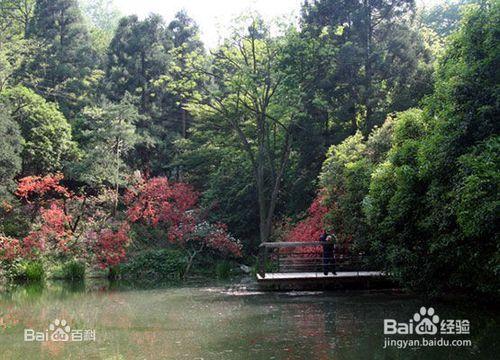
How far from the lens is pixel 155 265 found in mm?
20672

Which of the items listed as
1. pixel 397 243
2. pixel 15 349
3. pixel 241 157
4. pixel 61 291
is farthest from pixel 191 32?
pixel 15 349

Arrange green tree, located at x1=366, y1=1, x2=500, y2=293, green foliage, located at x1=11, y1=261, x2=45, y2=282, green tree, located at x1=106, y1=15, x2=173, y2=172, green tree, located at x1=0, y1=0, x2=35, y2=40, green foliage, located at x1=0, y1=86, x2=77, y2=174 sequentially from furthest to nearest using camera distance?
1. green tree, located at x1=0, y1=0, x2=35, y2=40
2. green tree, located at x1=106, y1=15, x2=173, y2=172
3. green foliage, located at x1=0, y1=86, x2=77, y2=174
4. green foliage, located at x1=11, y1=261, x2=45, y2=282
5. green tree, located at x1=366, y1=1, x2=500, y2=293

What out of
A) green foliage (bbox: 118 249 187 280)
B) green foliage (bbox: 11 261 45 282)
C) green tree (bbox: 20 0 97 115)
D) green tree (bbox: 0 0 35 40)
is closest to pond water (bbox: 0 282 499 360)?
green foliage (bbox: 11 261 45 282)

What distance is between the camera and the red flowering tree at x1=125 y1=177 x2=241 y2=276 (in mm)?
21422

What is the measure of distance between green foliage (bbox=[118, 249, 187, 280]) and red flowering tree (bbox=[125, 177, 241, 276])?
0.42 m

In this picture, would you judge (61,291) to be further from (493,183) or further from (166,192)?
(493,183)

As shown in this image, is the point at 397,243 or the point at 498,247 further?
the point at 397,243

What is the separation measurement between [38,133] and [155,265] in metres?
9.22

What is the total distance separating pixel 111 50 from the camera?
2934 cm

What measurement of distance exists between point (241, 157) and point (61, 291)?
11.0m

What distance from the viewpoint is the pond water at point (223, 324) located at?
808 cm

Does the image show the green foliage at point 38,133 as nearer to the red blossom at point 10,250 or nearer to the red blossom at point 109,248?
the red blossom at point 10,250

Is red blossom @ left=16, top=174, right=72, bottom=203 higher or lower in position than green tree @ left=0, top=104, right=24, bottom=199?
lower

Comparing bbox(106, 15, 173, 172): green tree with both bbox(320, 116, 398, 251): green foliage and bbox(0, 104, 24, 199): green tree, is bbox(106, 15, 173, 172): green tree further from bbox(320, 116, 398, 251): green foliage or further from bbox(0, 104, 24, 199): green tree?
bbox(320, 116, 398, 251): green foliage
